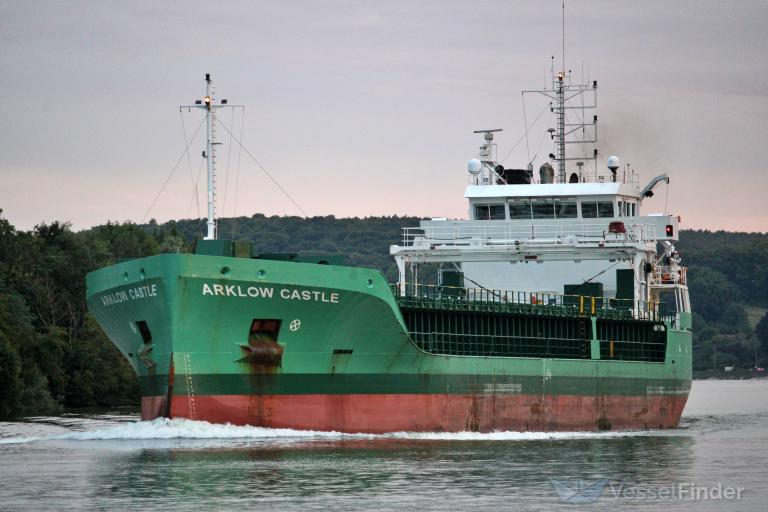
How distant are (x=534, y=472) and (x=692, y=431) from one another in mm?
20115

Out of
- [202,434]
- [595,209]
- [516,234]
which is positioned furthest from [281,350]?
[595,209]

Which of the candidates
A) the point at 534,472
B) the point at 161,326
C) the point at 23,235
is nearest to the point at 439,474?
the point at 534,472

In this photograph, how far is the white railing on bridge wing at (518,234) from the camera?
53.9m

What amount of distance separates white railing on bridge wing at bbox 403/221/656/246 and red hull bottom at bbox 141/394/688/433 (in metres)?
6.00

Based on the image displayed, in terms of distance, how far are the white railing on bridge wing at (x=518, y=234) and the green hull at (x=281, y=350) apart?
8.68 m

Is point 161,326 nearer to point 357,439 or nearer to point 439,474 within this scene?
point 357,439

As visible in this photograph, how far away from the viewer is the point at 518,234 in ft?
180

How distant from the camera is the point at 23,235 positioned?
3292 inches

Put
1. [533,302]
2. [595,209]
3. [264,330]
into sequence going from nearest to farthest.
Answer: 1. [264,330]
2. [533,302]
3. [595,209]

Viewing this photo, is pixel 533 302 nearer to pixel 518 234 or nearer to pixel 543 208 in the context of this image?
pixel 518 234

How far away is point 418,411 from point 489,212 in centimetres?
1446

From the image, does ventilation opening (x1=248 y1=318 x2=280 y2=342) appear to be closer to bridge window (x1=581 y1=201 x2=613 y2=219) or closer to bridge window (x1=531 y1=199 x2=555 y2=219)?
bridge window (x1=531 y1=199 x2=555 y2=219)

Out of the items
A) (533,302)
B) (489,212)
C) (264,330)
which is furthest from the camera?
(489,212)

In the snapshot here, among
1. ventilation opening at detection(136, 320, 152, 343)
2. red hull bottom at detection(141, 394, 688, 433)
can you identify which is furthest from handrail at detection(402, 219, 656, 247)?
ventilation opening at detection(136, 320, 152, 343)
